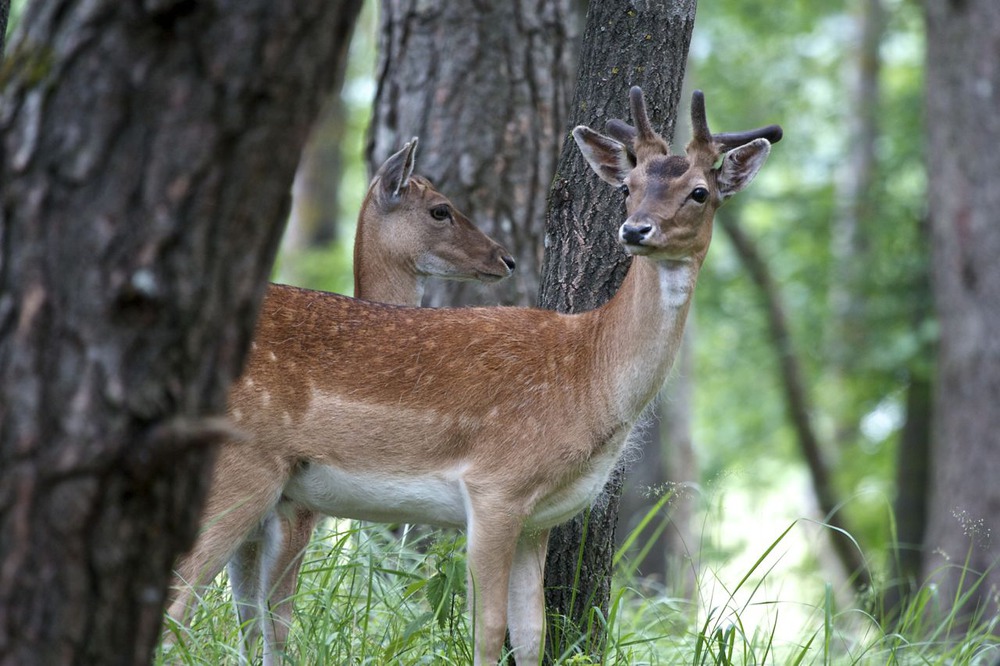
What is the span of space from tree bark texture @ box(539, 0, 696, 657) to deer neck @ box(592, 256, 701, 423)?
457 mm

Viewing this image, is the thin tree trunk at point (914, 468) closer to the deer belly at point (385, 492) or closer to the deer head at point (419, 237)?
the deer head at point (419, 237)

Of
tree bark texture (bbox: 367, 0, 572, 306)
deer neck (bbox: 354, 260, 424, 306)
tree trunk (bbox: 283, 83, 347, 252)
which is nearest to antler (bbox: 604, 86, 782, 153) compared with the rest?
deer neck (bbox: 354, 260, 424, 306)

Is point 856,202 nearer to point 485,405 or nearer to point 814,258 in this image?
point 814,258

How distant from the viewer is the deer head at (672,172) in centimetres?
478

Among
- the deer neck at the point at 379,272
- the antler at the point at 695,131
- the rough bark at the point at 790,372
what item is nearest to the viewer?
the antler at the point at 695,131

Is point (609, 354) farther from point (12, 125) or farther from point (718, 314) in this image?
point (718, 314)

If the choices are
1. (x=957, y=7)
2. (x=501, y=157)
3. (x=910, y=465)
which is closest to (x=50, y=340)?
(x=501, y=157)

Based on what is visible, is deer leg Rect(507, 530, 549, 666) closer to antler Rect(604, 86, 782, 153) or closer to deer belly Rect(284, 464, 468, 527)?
deer belly Rect(284, 464, 468, 527)

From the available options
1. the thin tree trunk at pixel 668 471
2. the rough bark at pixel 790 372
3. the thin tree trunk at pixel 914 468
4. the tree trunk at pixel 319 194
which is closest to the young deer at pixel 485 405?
the thin tree trunk at pixel 668 471

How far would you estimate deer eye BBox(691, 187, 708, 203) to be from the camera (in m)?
4.91

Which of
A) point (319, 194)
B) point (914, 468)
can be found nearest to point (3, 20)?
point (914, 468)

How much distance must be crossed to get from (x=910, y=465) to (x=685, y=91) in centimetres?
579

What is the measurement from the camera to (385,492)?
16.5ft

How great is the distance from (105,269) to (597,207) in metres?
3.20
